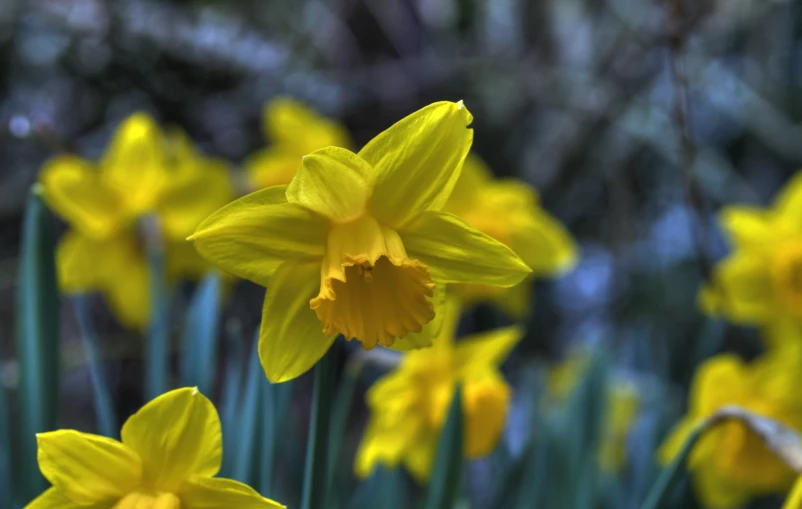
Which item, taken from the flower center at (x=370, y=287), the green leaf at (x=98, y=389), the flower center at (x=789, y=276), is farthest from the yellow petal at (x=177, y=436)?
the flower center at (x=789, y=276)

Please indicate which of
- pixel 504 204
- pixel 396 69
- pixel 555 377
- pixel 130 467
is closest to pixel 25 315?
pixel 130 467

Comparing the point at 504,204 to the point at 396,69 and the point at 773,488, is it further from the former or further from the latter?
the point at 396,69

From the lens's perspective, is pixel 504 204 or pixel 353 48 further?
pixel 353 48

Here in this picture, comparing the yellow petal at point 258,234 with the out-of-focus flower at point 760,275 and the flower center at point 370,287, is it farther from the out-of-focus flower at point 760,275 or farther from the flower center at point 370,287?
the out-of-focus flower at point 760,275

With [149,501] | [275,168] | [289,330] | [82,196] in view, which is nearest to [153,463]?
[149,501]

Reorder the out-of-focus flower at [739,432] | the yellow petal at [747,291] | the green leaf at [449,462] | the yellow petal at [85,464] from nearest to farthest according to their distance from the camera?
the yellow petal at [85,464] → the green leaf at [449,462] → the out-of-focus flower at [739,432] → the yellow petal at [747,291]
